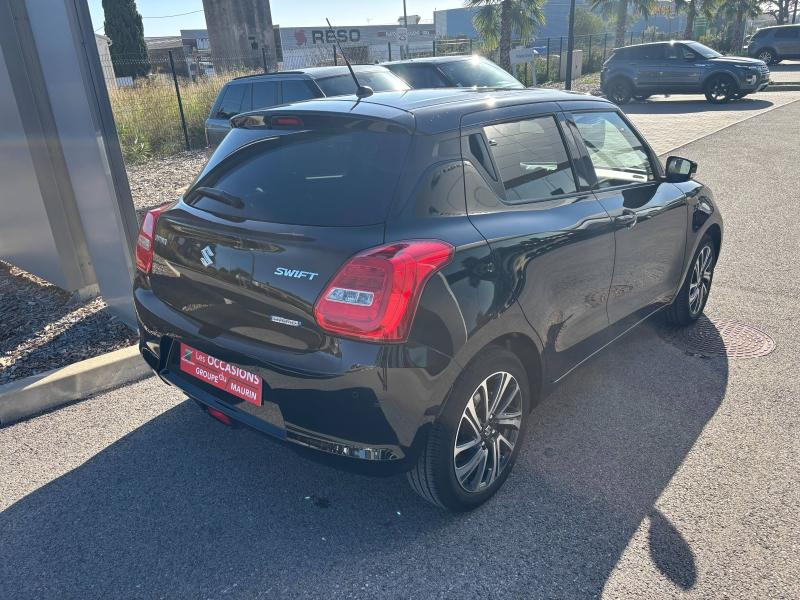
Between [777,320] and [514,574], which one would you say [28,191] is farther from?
[777,320]

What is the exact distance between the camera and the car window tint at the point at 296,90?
861 centimetres

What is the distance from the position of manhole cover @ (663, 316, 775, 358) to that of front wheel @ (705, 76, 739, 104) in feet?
54.9

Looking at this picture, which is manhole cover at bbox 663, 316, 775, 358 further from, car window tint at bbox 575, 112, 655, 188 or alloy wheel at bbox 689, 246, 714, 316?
car window tint at bbox 575, 112, 655, 188

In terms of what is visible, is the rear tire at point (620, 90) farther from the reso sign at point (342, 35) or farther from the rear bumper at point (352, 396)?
the reso sign at point (342, 35)

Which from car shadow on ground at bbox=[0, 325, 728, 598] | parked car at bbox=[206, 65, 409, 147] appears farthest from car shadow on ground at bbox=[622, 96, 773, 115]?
car shadow on ground at bbox=[0, 325, 728, 598]

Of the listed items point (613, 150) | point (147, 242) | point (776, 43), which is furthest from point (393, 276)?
point (776, 43)

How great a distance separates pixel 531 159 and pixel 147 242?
1962 mm

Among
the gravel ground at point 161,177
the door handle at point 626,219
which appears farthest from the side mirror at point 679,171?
the gravel ground at point 161,177

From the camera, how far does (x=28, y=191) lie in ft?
16.9

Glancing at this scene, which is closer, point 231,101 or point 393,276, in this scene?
point 393,276

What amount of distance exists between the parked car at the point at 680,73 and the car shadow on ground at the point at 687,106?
351 millimetres

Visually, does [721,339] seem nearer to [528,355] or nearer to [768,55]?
[528,355]

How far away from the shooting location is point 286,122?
2.92 metres

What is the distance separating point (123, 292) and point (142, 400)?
4.06 feet
